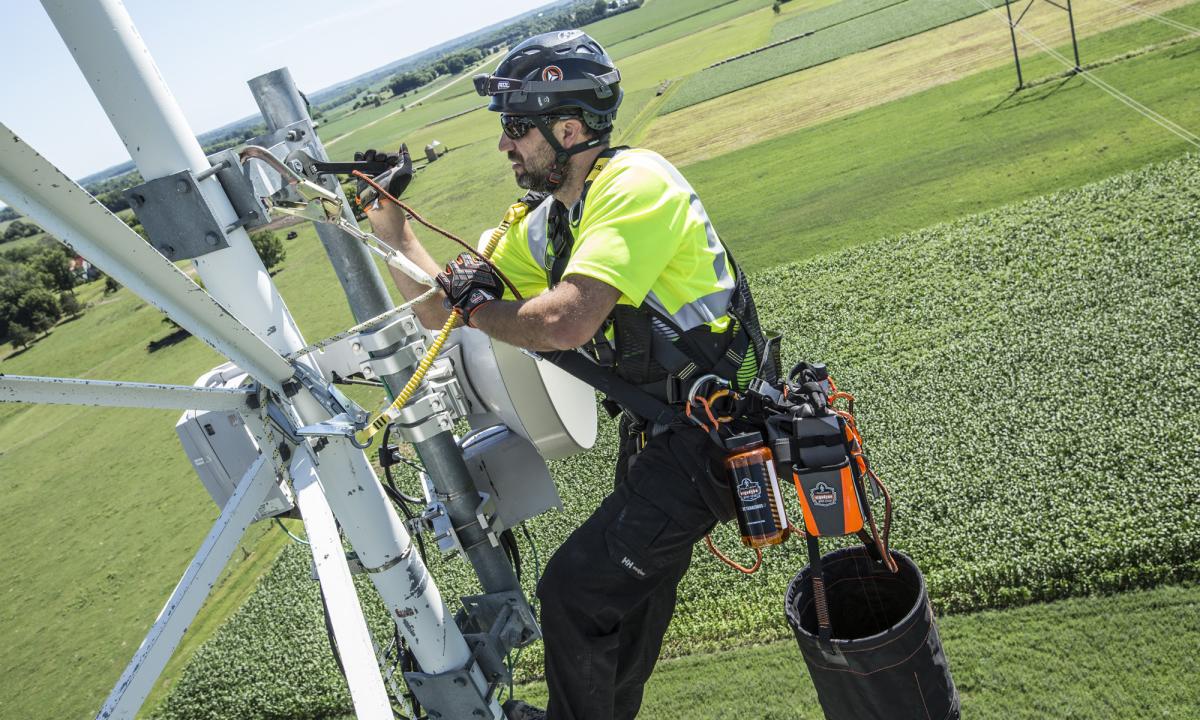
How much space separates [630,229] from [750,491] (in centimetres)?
126

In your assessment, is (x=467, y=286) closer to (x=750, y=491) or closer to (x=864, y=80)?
(x=750, y=491)

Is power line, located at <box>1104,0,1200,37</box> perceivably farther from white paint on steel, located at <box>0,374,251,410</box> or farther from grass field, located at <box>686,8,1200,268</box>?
white paint on steel, located at <box>0,374,251,410</box>

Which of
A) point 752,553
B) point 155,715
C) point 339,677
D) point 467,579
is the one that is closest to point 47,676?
point 155,715

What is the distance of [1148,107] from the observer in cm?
1781

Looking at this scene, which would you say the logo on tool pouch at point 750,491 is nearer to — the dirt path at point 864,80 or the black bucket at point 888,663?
the black bucket at point 888,663

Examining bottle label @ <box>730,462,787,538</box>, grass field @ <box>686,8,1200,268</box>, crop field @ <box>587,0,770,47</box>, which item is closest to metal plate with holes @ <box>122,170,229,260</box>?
bottle label @ <box>730,462,787,538</box>

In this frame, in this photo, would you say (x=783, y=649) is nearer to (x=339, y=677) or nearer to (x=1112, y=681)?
(x=1112, y=681)

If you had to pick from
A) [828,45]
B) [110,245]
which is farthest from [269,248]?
[828,45]

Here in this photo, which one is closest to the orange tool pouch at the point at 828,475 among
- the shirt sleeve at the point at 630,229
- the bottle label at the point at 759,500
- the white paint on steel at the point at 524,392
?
the bottle label at the point at 759,500

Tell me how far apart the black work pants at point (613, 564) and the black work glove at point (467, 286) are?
1.08 meters

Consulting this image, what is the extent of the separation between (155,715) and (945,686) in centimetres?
765

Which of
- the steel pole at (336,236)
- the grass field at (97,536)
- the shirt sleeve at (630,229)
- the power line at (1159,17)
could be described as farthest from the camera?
the power line at (1159,17)

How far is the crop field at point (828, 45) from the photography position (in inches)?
1597

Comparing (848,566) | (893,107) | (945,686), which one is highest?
(848,566)
